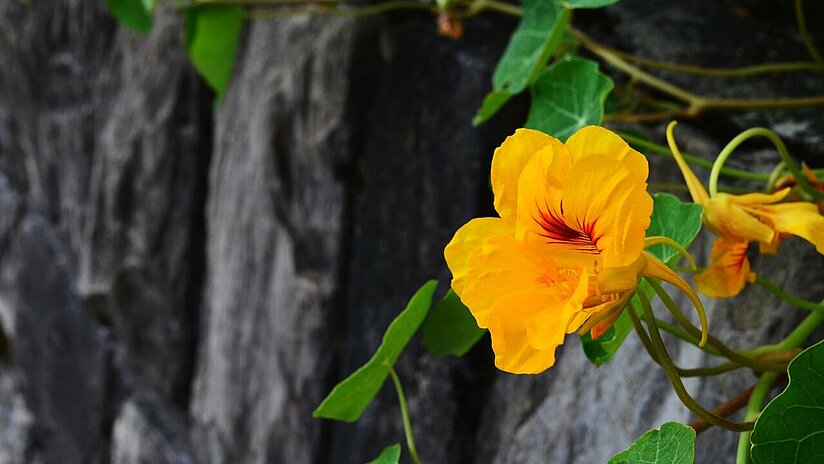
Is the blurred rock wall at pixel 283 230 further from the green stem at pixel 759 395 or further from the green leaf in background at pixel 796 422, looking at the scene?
the green leaf in background at pixel 796 422

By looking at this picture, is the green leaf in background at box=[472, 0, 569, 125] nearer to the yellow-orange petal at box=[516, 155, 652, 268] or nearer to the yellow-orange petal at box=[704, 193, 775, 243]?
the yellow-orange petal at box=[704, 193, 775, 243]

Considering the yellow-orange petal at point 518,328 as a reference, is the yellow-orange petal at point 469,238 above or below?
above

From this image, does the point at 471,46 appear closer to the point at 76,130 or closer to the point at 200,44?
the point at 200,44

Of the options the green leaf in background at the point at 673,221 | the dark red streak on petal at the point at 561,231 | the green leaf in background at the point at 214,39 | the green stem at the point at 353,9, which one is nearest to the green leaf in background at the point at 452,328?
the green leaf in background at the point at 673,221

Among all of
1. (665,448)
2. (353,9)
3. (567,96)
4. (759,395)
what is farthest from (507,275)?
(353,9)

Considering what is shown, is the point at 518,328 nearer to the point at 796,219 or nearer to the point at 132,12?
the point at 796,219

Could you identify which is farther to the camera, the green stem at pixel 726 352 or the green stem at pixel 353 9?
the green stem at pixel 353 9

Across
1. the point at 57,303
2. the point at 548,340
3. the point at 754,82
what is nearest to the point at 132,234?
the point at 57,303
